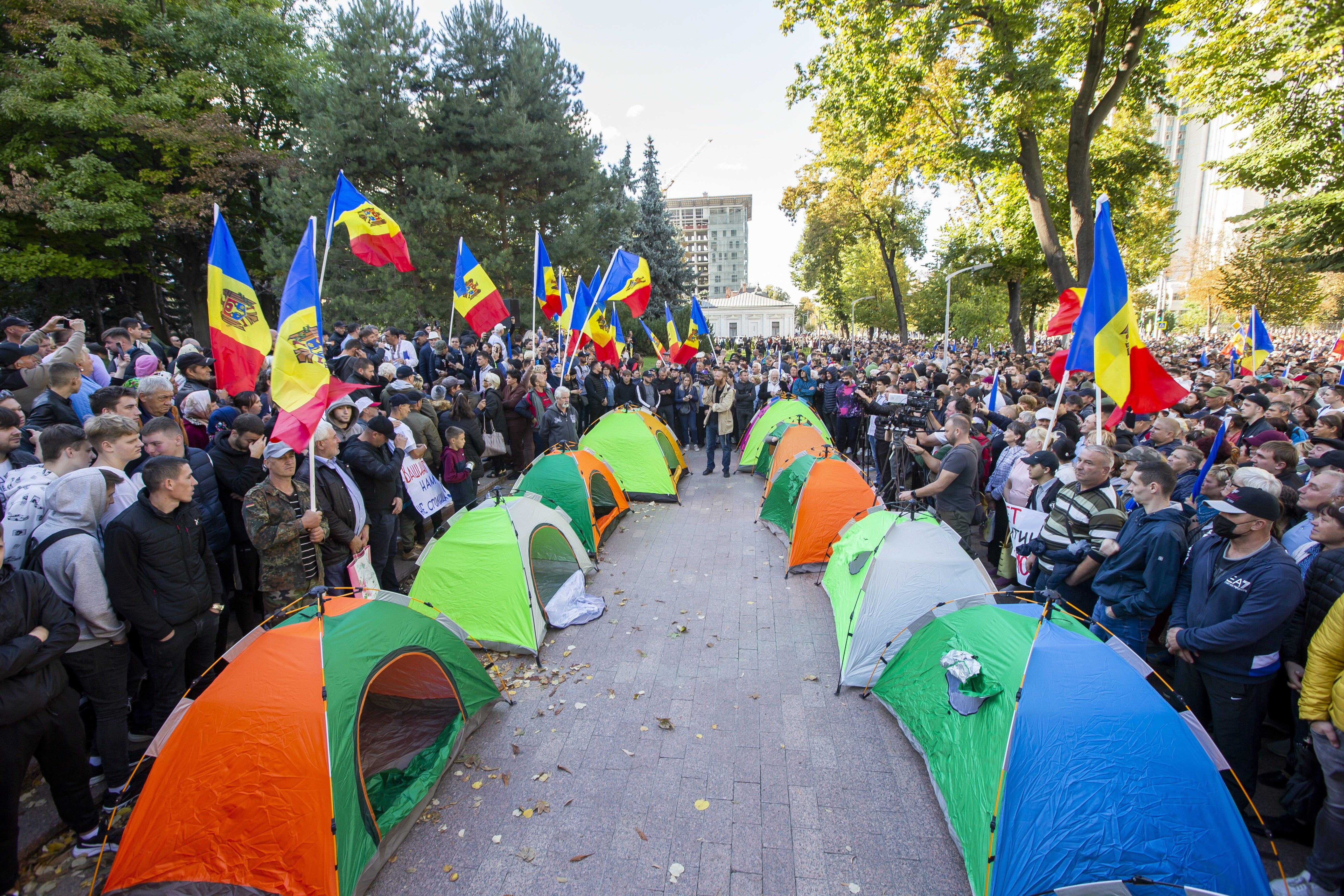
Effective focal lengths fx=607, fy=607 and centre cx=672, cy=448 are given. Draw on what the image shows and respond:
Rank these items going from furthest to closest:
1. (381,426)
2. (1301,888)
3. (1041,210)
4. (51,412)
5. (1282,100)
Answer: (1041,210) < (1282,100) < (381,426) < (51,412) < (1301,888)

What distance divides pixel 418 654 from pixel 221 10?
2471 centimetres

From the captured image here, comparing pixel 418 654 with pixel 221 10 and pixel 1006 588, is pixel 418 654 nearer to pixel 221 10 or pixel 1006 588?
pixel 1006 588

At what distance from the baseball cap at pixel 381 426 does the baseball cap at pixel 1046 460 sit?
612cm

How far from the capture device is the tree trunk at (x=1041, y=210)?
45.1 feet

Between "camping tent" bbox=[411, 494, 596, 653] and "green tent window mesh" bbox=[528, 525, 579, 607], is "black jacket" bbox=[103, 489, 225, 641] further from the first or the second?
"green tent window mesh" bbox=[528, 525, 579, 607]

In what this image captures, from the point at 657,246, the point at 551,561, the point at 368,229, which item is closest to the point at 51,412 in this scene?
the point at 368,229

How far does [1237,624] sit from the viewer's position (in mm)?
3393

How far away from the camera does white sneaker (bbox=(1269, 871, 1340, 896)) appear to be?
308cm

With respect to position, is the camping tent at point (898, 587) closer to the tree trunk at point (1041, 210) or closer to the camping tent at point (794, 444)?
the camping tent at point (794, 444)

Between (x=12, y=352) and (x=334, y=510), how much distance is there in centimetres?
428

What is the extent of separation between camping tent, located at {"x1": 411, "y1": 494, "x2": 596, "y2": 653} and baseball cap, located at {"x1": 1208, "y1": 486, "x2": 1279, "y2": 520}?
5177 mm

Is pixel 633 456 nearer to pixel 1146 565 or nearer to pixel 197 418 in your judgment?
pixel 197 418

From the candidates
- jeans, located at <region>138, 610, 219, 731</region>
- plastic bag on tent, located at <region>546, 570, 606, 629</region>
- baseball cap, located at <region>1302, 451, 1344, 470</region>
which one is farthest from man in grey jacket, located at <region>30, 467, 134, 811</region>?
baseball cap, located at <region>1302, 451, 1344, 470</region>

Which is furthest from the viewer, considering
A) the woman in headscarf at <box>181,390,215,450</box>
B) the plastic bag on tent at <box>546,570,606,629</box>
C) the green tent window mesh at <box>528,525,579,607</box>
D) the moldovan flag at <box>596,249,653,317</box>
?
the moldovan flag at <box>596,249,653,317</box>
